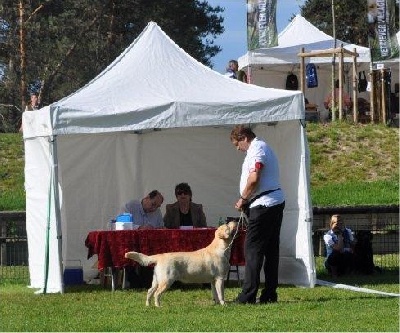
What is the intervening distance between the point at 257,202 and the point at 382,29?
58.2 ft

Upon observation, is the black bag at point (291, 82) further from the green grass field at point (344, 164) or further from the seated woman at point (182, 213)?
the seated woman at point (182, 213)

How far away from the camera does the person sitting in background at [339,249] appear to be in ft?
44.6

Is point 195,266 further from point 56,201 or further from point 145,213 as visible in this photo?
point 145,213

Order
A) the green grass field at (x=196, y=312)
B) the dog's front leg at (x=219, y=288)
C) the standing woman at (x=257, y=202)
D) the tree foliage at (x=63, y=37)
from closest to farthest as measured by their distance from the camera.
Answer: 1. the green grass field at (x=196, y=312)
2. the standing woman at (x=257, y=202)
3. the dog's front leg at (x=219, y=288)
4. the tree foliage at (x=63, y=37)

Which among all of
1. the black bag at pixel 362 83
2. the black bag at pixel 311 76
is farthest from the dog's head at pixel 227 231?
the black bag at pixel 362 83

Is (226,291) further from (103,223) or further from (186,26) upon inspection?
(186,26)

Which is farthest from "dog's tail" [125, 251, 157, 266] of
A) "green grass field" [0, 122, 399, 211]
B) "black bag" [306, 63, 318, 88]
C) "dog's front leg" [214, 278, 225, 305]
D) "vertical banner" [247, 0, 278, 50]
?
"black bag" [306, 63, 318, 88]

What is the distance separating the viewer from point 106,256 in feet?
39.6

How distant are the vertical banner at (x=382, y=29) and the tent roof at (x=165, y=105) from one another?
15.1 metres

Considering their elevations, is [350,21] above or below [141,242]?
above

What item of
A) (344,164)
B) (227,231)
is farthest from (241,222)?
(344,164)

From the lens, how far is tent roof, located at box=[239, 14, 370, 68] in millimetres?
27953

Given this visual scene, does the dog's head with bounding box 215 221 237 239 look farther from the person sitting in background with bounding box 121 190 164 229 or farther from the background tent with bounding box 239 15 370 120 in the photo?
the background tent with bounding box 239 15 370 120

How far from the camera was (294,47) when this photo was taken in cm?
2897
